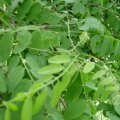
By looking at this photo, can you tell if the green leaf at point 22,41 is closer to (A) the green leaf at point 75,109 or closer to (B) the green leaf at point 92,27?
(A) the green leaf at point 75,109

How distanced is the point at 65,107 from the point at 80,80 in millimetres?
79

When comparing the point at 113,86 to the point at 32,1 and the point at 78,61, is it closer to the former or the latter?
the point at 78,61

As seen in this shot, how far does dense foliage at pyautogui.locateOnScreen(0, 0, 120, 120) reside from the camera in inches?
27.8

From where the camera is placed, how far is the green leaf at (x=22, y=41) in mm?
902

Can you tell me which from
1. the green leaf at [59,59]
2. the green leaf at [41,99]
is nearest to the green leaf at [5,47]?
the green leaf at [59,59]

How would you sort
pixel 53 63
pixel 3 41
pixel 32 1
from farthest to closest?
pixel 32 1, pixel 3 41, pixel 53 63

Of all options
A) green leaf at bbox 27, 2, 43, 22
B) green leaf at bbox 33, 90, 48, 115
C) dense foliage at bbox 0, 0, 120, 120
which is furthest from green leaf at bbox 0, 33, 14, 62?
green leaf at bbox 27, 2, 43, 22

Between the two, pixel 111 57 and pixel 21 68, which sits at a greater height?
pixel 21 68

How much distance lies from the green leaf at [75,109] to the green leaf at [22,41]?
0.19m

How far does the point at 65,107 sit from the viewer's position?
92cm

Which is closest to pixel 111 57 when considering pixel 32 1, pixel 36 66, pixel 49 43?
pixel 32 1

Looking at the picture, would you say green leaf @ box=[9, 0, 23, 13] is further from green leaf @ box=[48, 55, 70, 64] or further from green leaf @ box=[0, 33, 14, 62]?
green leaf @ box=[48, 55, 70, 64]

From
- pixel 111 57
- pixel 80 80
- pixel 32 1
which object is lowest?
pixel 111 57

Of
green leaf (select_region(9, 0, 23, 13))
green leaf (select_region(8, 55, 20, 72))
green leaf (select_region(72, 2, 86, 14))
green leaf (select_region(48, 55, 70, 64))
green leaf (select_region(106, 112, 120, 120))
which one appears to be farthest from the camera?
green leaf (select_region(72, 2, 86, 14))
